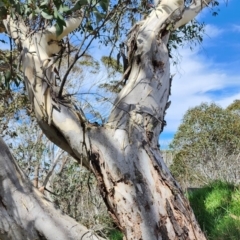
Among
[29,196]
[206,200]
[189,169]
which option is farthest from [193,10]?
[189,169]

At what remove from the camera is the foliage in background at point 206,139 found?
41.9 ft

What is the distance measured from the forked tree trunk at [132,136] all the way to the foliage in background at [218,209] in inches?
41.8

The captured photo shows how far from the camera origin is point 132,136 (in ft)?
8.61

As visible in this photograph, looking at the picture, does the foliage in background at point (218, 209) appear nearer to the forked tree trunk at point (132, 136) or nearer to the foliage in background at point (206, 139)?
the forked tree trunk at point (132, 136)

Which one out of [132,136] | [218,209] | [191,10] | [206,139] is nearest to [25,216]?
[132,136]

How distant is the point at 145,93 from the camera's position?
9.60 ft

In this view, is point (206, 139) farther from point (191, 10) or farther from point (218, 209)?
point (191, 10)

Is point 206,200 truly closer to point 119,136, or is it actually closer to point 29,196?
point 119,136

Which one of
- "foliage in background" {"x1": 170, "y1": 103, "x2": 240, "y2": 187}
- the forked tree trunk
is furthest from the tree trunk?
"foliage in background" {"x1": 170, "y1": 103, "x2": 240, "y2": 187}

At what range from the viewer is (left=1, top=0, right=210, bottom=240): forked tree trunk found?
2398 millimetres

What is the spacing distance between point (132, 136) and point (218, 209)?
6.25 ft

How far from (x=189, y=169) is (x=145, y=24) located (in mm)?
9049

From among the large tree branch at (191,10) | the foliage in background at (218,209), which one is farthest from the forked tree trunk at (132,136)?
the foliage in background at (218,209)

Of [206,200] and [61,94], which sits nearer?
[61,94]
